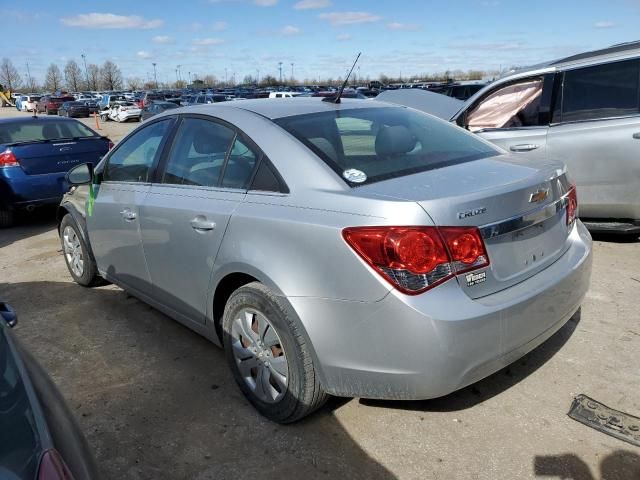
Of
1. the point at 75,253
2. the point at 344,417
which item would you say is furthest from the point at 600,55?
the point at 75,253

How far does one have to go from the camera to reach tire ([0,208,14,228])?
7672mm

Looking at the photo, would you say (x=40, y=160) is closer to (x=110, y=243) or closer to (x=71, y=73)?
(x=110, y=243)

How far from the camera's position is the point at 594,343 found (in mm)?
3516

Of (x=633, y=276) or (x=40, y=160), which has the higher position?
(x=40, y=160)

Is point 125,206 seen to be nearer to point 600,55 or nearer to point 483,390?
point 483,390

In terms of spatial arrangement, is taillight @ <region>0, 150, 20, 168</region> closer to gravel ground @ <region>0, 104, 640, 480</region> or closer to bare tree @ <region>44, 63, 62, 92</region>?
gravel ground @ <region>0, 104, 640, 480</region>

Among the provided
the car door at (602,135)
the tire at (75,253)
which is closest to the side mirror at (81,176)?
the tire at (75,253)

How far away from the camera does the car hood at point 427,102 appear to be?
7.14 metres

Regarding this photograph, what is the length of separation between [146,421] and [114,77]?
139m

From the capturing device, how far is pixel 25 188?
7371 millimetres

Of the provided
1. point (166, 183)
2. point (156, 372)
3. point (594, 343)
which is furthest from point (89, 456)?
point (594, 343)

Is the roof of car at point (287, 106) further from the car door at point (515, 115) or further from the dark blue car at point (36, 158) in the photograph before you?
the dark blue car at point (36, 158)

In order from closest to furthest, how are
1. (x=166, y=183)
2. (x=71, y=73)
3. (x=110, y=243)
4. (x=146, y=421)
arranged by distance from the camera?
1. (x=146, y=421)
2. (x=166, y=183)
3. (x=110, y=243)
4. (x=71, y=73)

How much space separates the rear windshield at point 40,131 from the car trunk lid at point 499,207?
6.93m
